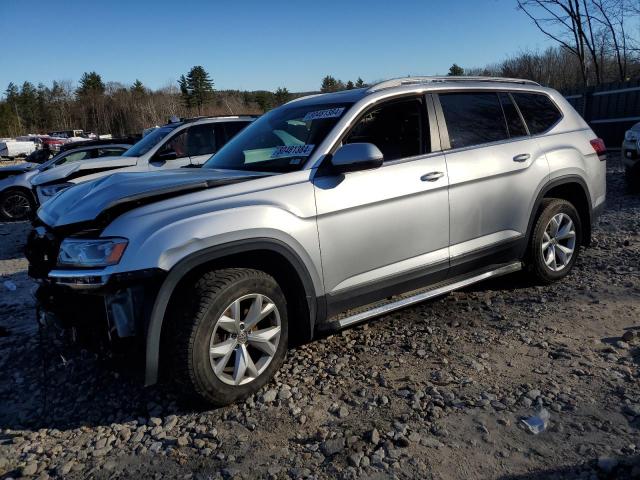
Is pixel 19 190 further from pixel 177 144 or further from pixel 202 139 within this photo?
pixel 202 139

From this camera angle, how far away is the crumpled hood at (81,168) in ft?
26.3

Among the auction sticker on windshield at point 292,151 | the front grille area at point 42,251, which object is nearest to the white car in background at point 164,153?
the auction sticker on windshield at point 292,151

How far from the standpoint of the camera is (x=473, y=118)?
4285mm

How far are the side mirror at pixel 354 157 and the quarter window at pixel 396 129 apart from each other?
1.45 feet

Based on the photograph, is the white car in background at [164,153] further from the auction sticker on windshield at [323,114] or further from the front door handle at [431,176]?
the front door handle at [431,176]

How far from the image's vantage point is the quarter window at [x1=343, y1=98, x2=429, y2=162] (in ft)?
12.5

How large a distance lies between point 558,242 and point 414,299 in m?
1.93

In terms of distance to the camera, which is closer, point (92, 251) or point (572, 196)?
point (92, 251)

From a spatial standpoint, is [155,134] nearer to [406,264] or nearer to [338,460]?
[406,264]

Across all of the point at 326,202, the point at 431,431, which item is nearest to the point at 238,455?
the point at 431,431

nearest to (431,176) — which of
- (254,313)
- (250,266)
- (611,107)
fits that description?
(250,266)

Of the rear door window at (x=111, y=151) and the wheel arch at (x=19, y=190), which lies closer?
the wheel arch at (x=19, y=190)

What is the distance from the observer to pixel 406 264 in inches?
146

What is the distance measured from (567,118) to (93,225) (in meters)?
4.29
